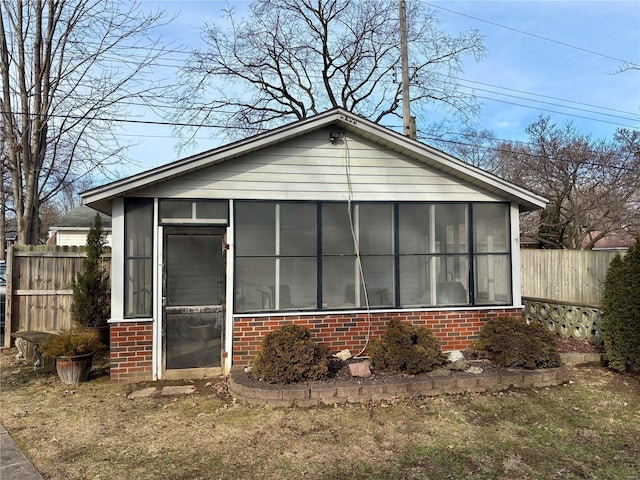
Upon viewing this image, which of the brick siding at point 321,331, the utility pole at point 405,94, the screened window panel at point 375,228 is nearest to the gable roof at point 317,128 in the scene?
the screened window panel at point 375,228

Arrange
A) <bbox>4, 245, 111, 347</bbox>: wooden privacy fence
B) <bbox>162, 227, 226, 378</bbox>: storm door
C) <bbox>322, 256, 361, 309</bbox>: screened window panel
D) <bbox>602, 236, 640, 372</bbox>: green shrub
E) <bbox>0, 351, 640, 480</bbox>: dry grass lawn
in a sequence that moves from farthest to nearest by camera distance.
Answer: <bbox>4, 245, 111, 347</bbox>: wooden privacy fence
<bbox>322, 256, 361, 309</bbox>: screened window panel
<bbox>162, 227, 226, 378</bbox>: storm door
<bbox>602, 236, 640, 372</bbox>: green shrub
<bbox>0, 351, 640, 480</bbox>: dry grass lawn

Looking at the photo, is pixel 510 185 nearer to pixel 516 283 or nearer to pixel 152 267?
pixel 516 283

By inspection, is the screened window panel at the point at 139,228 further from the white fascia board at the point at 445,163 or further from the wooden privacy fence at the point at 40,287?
the wooden privacy fence at the point at 40,287

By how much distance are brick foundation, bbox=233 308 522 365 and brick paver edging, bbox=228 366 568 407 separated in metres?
0.65

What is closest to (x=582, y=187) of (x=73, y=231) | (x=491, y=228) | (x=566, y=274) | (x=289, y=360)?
(x=566, y=274)

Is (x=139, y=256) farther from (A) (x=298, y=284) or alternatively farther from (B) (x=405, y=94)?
(B) (x=405, y=94)

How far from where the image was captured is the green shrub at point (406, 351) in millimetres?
5473

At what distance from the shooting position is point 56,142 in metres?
11.8

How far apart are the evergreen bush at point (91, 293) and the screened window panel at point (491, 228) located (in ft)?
21.8

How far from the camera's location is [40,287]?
326 inches

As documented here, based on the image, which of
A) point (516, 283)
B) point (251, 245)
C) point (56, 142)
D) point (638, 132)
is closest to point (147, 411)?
point (251, 245)

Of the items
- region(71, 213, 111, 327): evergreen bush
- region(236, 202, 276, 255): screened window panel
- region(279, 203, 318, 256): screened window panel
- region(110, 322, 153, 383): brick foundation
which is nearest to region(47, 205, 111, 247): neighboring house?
region(71, 213, 111, 327): evergreen bush

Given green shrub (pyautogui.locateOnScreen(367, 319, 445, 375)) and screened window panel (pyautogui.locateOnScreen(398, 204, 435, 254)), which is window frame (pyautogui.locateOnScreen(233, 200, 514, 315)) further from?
green shrub (pyautogui.locateOnScreen(367, 319, 445, 375))

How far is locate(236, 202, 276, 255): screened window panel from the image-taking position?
6.31 metres
